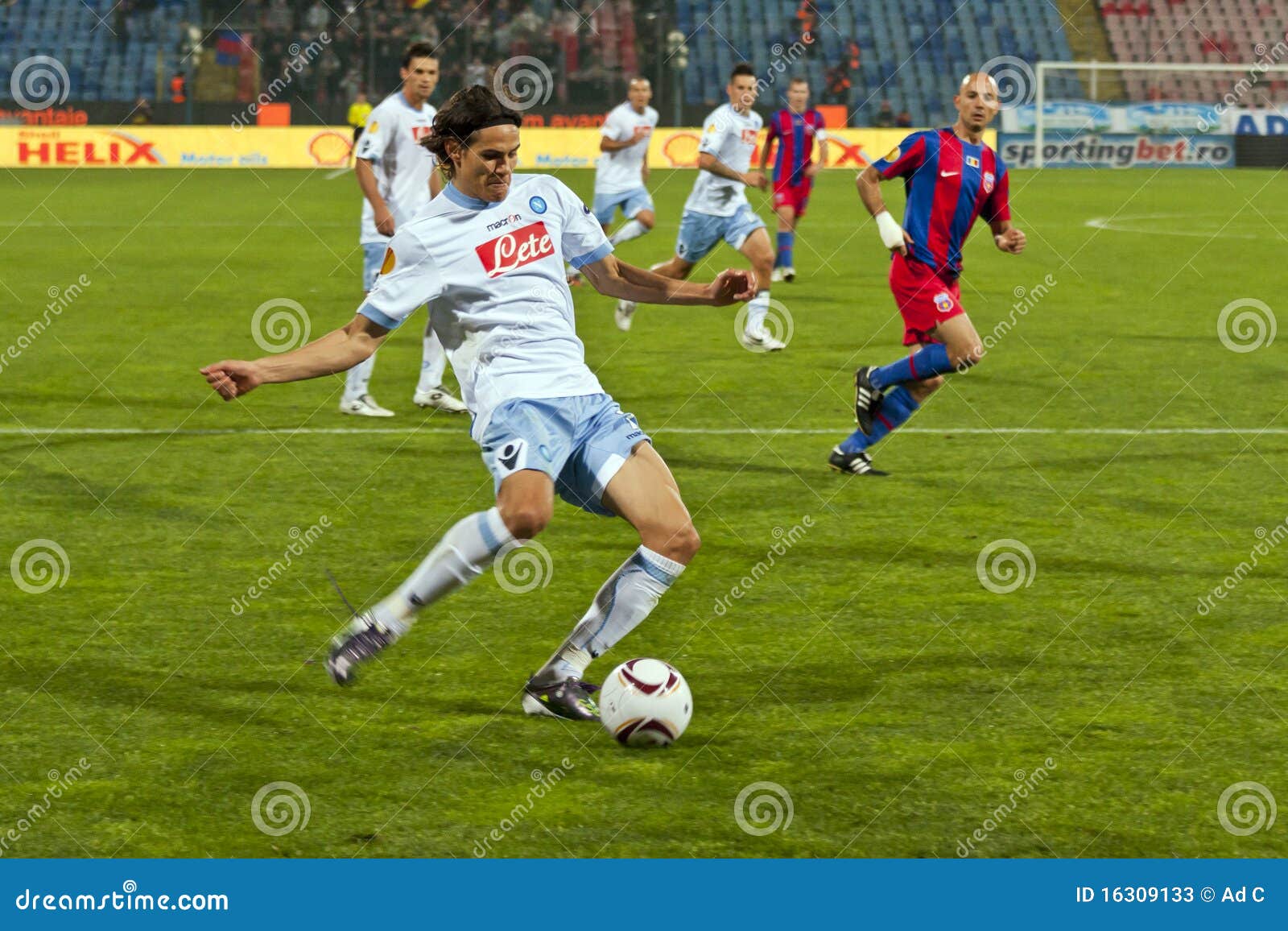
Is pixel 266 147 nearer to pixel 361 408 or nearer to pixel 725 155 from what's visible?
pixel 725 155

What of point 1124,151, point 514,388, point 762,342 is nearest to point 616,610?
point 514,388

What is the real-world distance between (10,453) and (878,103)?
3421 cm

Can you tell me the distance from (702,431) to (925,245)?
1.85 m

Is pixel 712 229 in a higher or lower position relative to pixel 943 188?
higher

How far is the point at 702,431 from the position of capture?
9.80m

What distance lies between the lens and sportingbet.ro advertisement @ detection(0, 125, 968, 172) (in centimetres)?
3594

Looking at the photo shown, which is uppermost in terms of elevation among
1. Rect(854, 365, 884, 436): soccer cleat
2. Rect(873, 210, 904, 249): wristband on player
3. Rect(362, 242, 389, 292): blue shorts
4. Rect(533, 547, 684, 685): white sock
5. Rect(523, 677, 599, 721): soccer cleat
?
Rect(873, 210, 904, 249): wristband on player

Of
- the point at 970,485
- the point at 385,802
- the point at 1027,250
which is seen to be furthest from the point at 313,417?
the point at 1027,250

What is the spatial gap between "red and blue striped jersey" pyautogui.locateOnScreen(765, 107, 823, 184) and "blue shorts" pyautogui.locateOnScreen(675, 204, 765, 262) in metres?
5.17

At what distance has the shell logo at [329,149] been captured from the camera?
36.5m

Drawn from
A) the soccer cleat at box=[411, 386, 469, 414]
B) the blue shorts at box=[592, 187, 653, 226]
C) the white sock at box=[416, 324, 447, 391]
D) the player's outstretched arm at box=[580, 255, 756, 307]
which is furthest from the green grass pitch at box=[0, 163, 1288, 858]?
the blue shorts at box=[592, 187, 653, 226]

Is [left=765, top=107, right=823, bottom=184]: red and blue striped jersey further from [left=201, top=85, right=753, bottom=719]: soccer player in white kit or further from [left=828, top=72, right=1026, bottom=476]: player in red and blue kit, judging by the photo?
[left=201, top=85, right=753, bottom=719]: soccer player in white kit

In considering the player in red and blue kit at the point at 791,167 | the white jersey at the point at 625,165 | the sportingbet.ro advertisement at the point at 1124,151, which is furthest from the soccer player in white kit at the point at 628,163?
the sportingbet.ro advertisement at the point at 1124,151

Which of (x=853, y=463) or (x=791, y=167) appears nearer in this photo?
(x=853, y=463)
